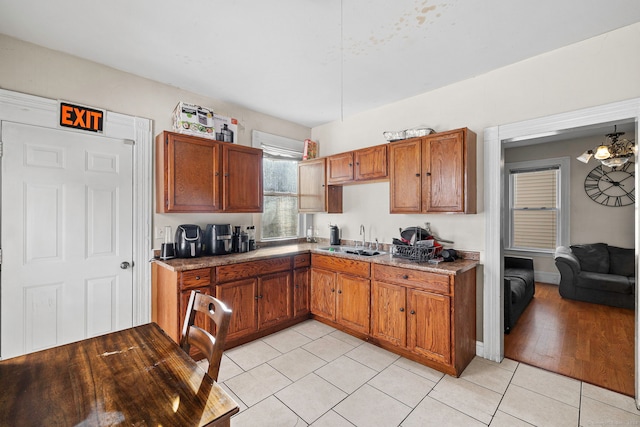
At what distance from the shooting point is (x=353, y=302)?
3148 millimetres

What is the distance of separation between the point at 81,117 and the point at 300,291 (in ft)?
8.96

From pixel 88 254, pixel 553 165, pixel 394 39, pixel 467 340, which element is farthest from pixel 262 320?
pixel 553 165

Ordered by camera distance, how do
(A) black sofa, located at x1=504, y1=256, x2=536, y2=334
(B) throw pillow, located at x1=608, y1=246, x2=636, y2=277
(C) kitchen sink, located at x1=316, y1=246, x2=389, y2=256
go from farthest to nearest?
1. (B) throw pillow, located at x1=608, y1=246, x2=636, y2=277
2. (C) kitchen sink, located at x1=316, y1=246, x2=389, y2=256
3. (A) black sofa, located at x1=504, y1=256, x2=536, y2=334

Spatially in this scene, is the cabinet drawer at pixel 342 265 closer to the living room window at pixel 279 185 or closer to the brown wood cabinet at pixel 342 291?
the brown wood cabinet at pixel 342 291

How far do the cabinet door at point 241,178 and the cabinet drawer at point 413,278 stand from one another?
1583 millimetres

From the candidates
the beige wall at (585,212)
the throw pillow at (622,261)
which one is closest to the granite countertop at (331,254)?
the throw pillow at (622,261)

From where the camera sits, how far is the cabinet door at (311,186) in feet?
12.9

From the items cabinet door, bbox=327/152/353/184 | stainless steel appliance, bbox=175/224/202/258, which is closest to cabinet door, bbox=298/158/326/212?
cabinet door, bbox=327/152/353/184

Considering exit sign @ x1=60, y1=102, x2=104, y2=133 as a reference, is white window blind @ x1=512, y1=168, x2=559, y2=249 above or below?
below

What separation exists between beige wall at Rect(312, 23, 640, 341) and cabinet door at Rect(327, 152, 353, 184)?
35cm

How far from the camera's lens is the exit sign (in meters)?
2.44

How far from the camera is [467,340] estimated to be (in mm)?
2645

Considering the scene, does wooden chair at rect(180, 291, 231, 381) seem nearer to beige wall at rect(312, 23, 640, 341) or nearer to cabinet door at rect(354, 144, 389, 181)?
cabinet door at rect(354, 144, 389, 181)

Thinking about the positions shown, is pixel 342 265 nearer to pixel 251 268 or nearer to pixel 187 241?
pixel 251 268
